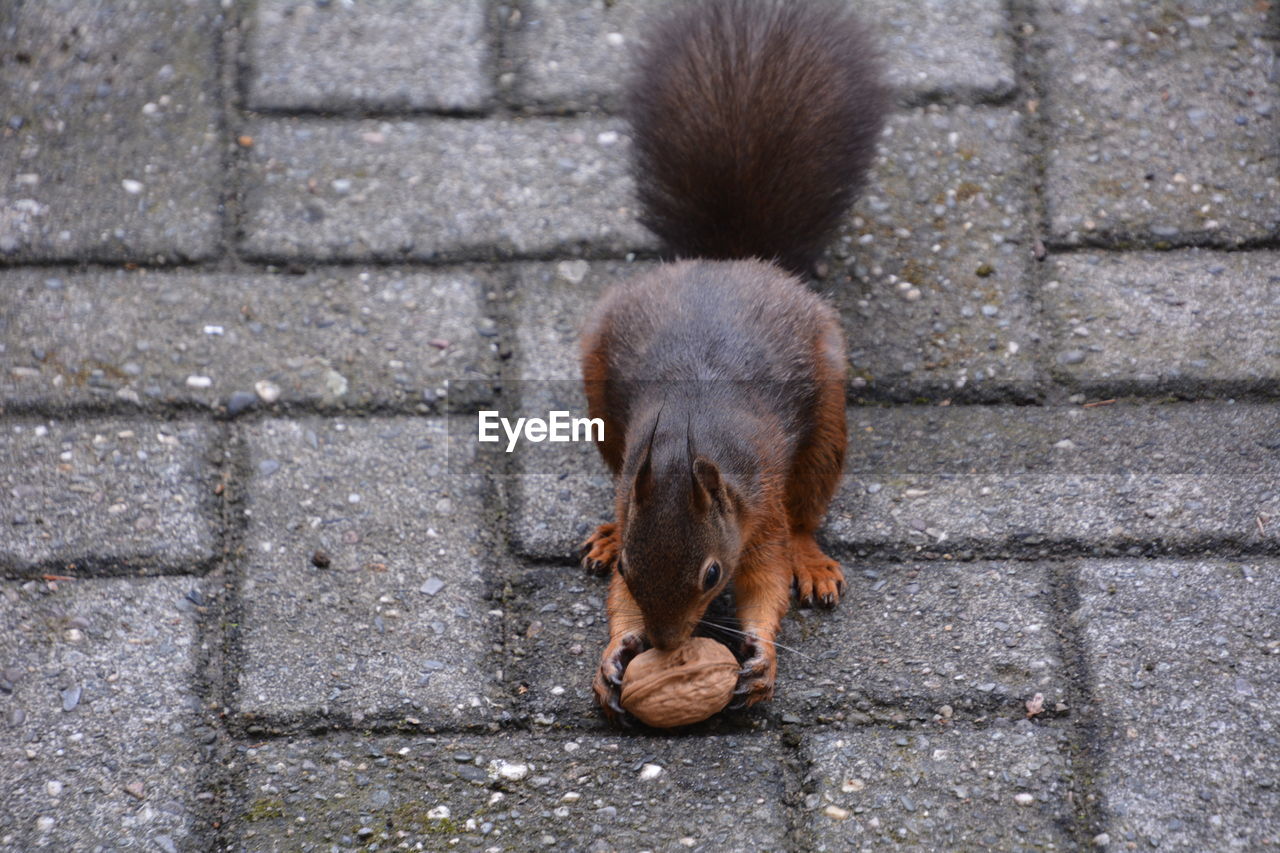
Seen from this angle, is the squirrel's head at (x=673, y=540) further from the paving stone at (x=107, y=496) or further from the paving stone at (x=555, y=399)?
the paving stone at (x=107, y=496)

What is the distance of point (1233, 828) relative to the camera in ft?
6.31

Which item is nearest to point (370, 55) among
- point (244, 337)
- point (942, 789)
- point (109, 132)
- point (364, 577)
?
point (109, 132)

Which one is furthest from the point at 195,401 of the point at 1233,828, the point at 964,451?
the point at 1233,828

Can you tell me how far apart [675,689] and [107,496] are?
1046 mm

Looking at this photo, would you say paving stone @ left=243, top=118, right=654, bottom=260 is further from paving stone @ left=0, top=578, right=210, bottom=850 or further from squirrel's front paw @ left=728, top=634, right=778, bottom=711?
squirrel's front paw @ left=728, top=634, right=778, bottom=711

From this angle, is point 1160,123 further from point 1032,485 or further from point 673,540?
point 673,540

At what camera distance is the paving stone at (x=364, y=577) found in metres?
2.17

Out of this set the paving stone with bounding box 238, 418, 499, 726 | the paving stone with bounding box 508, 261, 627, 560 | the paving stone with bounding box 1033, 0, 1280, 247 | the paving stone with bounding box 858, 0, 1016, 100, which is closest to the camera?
the paving stone with bounding box 238, 418, 499, 726

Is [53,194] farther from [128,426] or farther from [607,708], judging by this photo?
[607,708]

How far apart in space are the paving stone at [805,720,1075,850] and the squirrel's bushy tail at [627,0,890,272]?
92 centimetres

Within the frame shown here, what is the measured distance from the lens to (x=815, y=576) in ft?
7.56

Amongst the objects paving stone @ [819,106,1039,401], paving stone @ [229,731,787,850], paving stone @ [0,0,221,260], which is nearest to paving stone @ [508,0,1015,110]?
paving stone @ [819,106,1039,401]

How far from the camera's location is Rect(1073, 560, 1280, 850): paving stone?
1.94m

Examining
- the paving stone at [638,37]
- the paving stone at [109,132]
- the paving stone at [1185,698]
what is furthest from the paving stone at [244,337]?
the paving stone at [1185,698]
